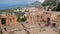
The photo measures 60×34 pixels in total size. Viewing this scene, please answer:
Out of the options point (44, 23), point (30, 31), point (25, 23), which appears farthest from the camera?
point (44, 23)

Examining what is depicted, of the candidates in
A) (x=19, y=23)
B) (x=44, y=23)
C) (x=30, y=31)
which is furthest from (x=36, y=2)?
(x=30, y=31)

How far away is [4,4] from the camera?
8.95 ft

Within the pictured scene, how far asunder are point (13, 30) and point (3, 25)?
27 centimetres

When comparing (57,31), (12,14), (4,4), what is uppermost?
(4,4)

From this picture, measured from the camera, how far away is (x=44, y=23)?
9.82 ft

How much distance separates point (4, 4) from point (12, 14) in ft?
0.81

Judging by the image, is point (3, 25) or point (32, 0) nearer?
point (3, 25)

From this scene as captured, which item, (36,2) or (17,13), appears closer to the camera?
(17,13)

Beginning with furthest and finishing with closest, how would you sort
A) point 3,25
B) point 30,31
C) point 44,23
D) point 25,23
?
point 44,23
point 25,23
point 3,25
point 30,31

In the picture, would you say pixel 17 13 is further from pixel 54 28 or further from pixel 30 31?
pixel 54 28

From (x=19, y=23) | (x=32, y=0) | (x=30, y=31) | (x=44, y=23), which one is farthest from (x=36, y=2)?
(x=30, y=31)

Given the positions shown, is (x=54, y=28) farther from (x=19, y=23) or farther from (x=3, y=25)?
(x=3, y=25)

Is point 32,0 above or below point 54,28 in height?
above

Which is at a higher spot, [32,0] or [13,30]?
[32,0]
